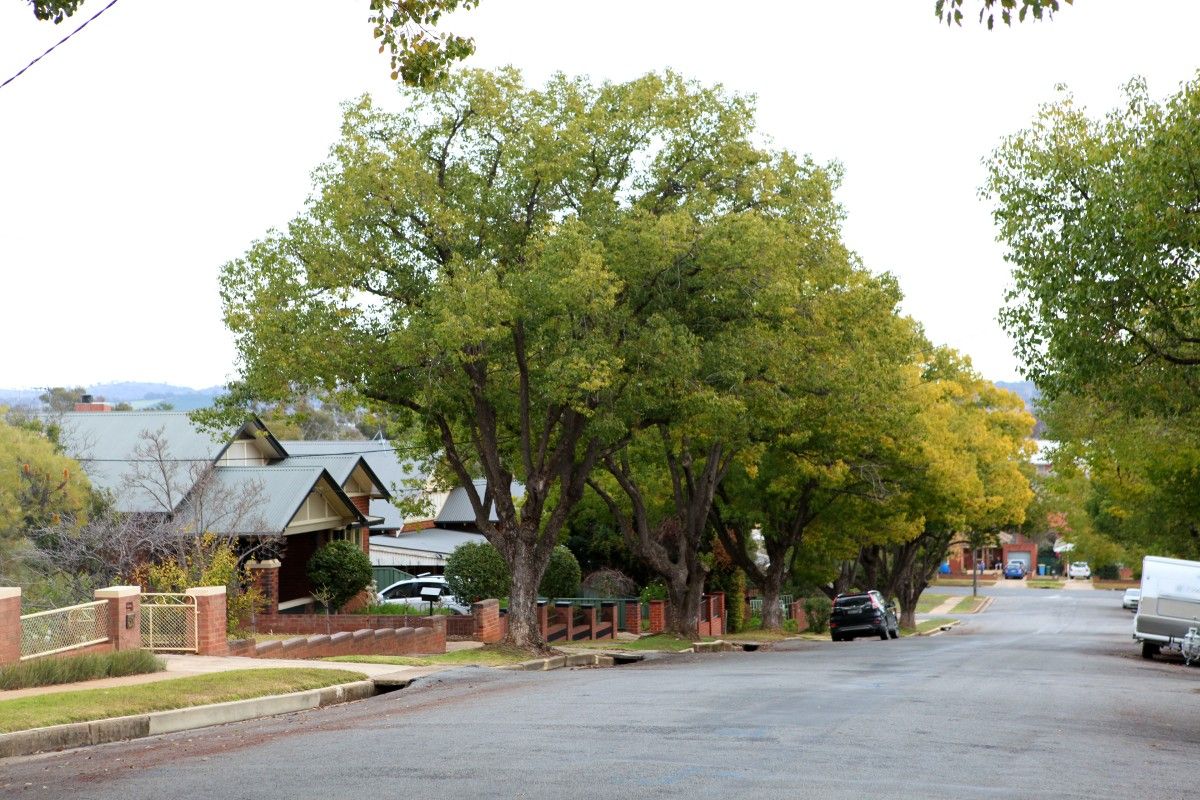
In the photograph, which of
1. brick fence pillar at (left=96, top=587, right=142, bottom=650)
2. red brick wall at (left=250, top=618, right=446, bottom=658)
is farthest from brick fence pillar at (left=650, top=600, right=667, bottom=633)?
brick fence pillar at (left=96, top=587, right=142, bottom=650)

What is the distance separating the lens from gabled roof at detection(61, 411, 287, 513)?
31922 millimetres

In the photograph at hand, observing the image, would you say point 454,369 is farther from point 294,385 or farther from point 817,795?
point 817,795

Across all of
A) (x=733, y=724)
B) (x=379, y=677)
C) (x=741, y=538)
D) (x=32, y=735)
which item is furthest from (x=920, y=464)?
(x=32, y=735)

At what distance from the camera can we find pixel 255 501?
3011 centimetres

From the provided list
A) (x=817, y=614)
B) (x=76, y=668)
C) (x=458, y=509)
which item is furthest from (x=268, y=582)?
(x=817, y=614)

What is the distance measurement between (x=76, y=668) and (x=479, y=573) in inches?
723

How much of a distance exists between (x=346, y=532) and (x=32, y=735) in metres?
27.7

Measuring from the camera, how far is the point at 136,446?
3145 centimetres

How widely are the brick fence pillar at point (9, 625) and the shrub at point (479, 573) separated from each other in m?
18.3

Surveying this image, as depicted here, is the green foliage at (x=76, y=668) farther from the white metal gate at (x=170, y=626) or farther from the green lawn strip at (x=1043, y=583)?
the green lawn strip at (x=1043, y=583)

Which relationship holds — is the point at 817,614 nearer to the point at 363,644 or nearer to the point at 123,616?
the point at 363,644

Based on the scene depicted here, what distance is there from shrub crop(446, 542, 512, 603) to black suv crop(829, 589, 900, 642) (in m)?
11.2

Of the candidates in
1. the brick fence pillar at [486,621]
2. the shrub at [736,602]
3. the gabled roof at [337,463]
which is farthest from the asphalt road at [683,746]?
the shrub at [736,602]

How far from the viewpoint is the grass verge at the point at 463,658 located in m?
21.7
